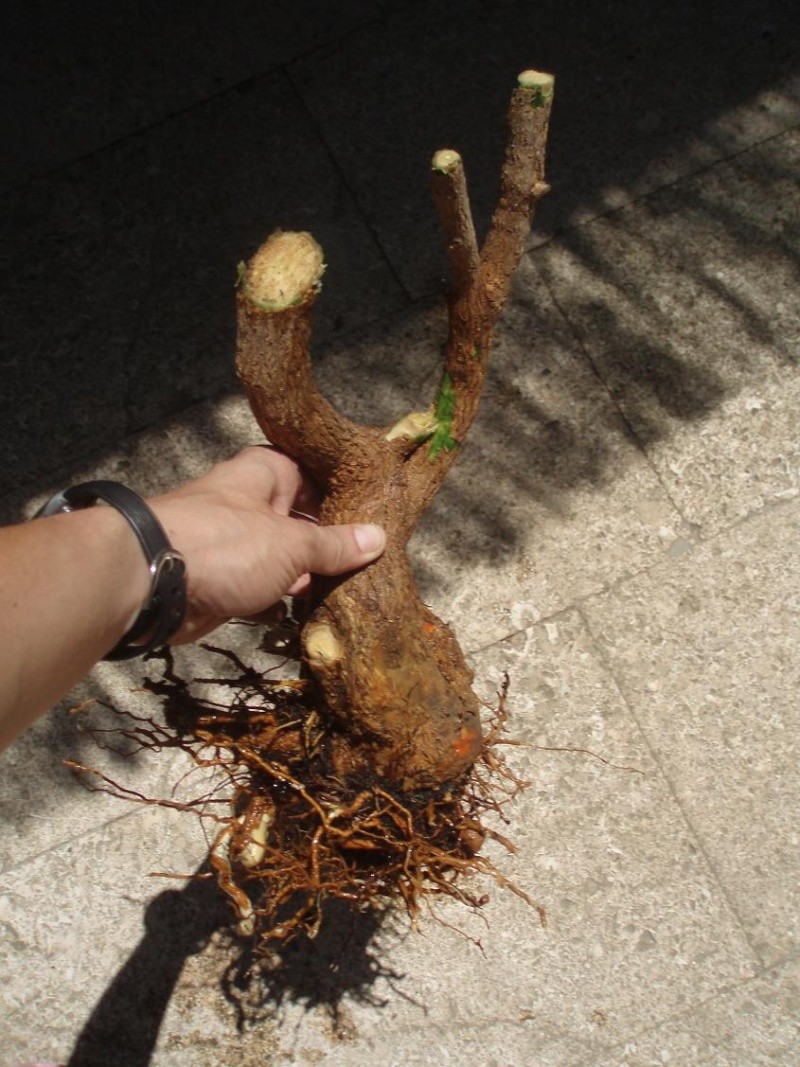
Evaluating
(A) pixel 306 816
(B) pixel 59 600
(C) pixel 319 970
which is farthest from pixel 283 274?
(C) pixel 319 970

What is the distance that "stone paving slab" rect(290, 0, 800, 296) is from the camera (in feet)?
8.78

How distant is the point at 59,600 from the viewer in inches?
52.2

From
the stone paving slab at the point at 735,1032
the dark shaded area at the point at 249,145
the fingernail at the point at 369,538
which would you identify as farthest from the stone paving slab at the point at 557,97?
the stone paving slab at the point at 735,1032

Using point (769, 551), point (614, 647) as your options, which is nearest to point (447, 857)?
point (614, 647)

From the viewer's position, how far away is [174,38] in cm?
284

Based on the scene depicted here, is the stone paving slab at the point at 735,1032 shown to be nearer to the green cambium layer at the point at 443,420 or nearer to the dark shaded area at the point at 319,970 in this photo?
the dark shaded area at the point at 319,970

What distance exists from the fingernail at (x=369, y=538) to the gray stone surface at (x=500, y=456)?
703 millimetres

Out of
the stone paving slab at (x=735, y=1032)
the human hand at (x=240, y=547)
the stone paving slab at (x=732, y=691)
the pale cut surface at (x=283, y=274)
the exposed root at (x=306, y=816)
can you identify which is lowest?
the stone paving slab at (x=735, y=1032)

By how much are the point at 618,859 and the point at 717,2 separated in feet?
7.75

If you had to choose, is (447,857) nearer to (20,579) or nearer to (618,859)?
(618,859)

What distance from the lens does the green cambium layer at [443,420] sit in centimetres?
187

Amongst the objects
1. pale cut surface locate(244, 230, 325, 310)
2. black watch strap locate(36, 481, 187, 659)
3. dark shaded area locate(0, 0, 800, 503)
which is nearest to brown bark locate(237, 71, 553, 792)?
pale cut surface locate(244, 230, 325, 310)

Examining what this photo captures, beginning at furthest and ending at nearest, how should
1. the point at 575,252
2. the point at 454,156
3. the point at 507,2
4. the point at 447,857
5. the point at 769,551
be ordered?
the point at 507,2, the point at 575,252, the point at 769,551, the point at 447,857, the point at 454,156

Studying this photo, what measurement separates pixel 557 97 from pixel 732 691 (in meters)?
1.68
